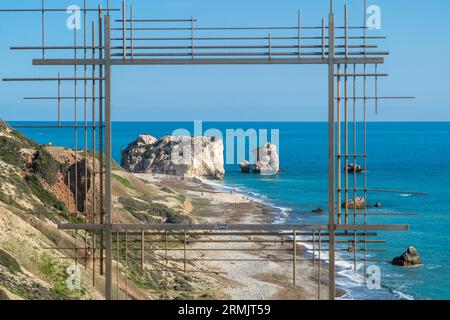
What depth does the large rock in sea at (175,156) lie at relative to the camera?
75.7 metres

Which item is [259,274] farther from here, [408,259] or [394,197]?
[394,197]

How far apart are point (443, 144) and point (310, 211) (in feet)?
270

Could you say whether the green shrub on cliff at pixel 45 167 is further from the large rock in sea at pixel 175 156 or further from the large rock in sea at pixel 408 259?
the large rock in sea at pixel 175 156

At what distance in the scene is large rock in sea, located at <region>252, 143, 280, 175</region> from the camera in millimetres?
86375

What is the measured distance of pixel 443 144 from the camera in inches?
5138

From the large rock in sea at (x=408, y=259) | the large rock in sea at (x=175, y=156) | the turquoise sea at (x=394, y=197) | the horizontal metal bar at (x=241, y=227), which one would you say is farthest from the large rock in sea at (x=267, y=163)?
the horizontal metal bar at (x=241, y=227)

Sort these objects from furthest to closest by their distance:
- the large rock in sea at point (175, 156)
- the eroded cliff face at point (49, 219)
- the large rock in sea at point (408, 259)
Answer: the large rock in sea at point (175, 156), the large rock in sea at point (408, 259), the eroded cliff face at point (49, 219)

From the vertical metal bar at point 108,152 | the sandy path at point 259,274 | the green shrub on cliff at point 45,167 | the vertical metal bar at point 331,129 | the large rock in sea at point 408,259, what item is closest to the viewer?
the vertical metal bar at point 331,129

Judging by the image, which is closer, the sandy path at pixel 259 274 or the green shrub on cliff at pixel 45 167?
the green shrub on cliff at pixel 45 167

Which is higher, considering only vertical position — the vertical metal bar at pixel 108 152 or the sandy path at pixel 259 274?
the vertical metal bar at pixel 108 152

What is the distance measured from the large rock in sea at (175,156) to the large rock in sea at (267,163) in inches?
242

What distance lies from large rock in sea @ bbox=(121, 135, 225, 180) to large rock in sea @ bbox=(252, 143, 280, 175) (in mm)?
6148

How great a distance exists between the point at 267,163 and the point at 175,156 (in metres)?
14.2
